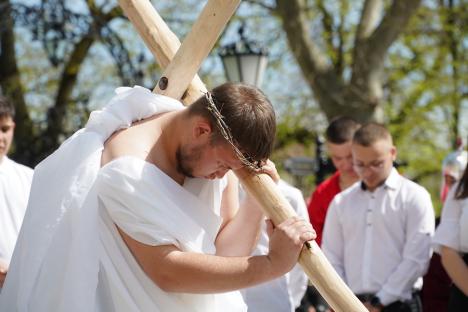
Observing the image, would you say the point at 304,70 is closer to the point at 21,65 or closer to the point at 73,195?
the point at 21,65

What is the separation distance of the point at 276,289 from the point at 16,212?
1.63 meters

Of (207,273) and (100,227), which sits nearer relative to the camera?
(207,273)

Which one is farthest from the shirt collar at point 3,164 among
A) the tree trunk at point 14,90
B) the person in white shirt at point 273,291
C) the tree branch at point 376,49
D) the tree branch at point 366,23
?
the tree branch at point 366,23

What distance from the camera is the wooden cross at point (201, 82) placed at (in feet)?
11.4

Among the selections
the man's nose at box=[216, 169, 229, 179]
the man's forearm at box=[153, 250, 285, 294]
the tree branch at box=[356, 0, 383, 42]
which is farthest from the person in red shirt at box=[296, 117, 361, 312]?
the tree branch at box=[356, 0, 383, 42]

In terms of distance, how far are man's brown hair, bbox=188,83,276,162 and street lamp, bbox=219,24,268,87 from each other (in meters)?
6.25

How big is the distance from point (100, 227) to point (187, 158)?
421 mm

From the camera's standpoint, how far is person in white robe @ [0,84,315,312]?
3.32m

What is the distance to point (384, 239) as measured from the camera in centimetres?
596

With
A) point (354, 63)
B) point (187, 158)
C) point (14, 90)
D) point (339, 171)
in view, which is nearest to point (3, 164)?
point (187, 158)

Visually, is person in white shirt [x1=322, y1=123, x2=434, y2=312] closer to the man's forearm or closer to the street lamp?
the man's forearm

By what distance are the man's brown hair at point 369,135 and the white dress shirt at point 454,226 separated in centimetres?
63

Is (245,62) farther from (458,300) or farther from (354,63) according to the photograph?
(354,63)

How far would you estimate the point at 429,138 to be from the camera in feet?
71.3
